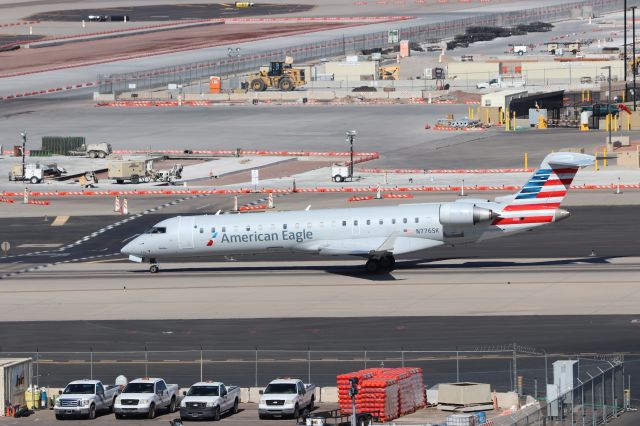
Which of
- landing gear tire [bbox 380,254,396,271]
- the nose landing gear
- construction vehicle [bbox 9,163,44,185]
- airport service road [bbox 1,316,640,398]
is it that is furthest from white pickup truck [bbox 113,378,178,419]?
construction vehicle [bbox 9,163,44,185]

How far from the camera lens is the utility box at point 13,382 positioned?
53469 mm

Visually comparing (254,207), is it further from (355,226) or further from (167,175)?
(355,226)

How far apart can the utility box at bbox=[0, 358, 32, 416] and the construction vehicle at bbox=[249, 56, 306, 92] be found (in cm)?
13296

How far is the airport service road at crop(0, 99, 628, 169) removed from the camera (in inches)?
5246

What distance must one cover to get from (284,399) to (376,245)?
30281 mm

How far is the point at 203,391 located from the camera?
51.6 m

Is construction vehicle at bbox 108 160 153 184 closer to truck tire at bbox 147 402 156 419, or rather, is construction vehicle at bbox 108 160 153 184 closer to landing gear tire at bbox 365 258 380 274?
landing gear tire at bbox 365 258 380 274

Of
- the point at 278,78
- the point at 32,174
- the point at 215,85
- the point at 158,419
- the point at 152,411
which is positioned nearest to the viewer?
the point at 152,411

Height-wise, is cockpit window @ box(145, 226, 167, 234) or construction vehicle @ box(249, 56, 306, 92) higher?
construction vehicle @ box(249, 56, 306, 92)

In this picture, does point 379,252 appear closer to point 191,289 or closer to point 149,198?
point 191,289

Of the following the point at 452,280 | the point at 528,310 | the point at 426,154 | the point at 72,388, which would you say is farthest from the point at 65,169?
the point at 72,388

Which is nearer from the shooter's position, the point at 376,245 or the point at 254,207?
the point at 376,245

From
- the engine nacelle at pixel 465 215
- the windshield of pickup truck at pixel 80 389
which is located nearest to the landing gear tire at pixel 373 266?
the engine nacelle at pixel 465 215

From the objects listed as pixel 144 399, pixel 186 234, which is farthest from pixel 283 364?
pixel 186 234
